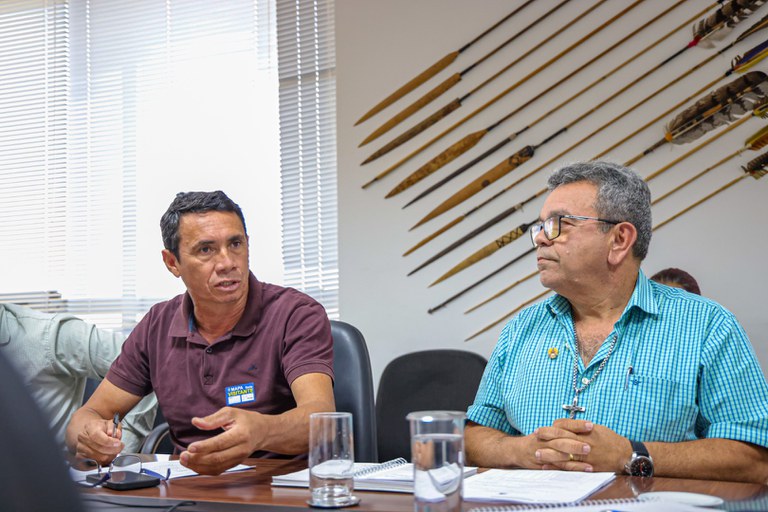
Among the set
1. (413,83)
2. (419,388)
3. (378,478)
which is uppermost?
(413,83)

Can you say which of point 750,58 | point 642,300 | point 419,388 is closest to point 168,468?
point 642,300

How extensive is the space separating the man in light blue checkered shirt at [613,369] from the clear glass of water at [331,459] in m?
0.59

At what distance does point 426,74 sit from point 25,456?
10.7ft

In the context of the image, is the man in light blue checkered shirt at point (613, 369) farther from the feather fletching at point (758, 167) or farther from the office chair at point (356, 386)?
the feather fletching at point (758, 167)

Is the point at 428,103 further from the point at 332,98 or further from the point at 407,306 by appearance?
the point at 407,306

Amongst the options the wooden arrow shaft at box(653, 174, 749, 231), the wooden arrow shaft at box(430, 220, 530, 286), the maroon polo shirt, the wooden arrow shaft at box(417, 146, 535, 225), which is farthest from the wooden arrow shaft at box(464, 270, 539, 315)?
the maroon polo shirt

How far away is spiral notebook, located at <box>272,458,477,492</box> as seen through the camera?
1342 millimetres

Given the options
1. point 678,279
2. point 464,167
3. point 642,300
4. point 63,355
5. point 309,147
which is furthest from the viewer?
point 309,147

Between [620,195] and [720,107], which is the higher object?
[720,107]

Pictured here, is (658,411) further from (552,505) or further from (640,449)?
(552,505)

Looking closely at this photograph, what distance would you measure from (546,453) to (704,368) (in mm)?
452

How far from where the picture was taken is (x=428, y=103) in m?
3.62

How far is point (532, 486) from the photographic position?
1.29 meters

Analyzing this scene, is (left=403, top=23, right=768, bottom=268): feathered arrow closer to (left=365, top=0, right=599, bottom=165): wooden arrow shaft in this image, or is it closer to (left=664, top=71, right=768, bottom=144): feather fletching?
(left=664, top=71, right=768, bottom=144): feather fletching
